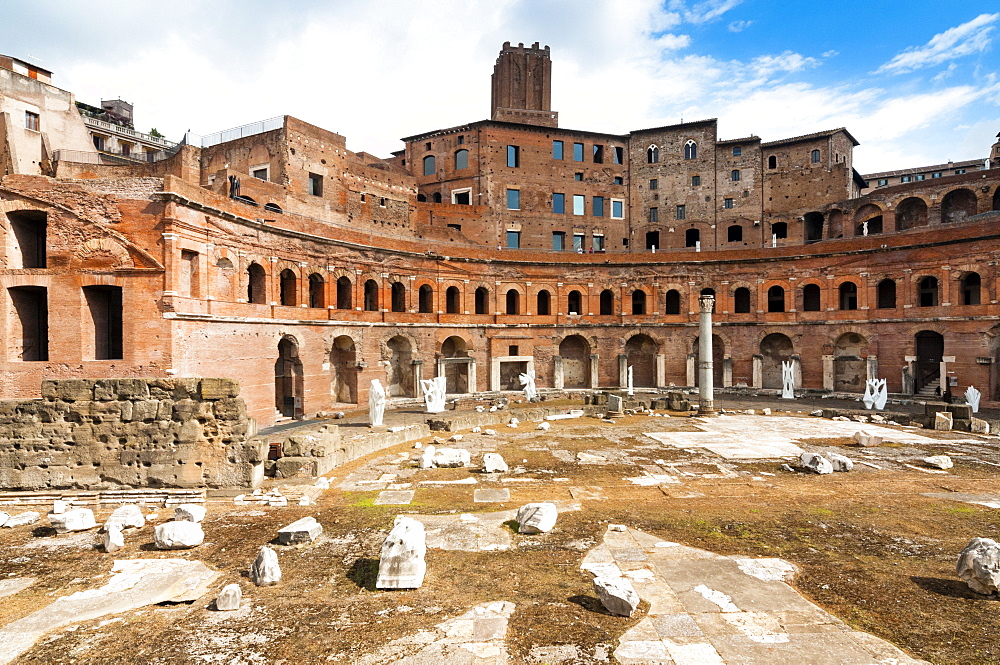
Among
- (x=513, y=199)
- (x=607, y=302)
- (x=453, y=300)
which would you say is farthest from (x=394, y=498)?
(x=513, y=199)

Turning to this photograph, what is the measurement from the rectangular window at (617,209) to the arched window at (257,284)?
1099 inches

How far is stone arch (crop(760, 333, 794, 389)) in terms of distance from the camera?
33.1 meters

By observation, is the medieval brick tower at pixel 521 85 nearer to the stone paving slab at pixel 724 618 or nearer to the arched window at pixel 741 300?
the arched window at pixel 741 300

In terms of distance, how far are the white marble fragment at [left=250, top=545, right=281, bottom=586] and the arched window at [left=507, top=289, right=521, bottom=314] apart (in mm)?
27435

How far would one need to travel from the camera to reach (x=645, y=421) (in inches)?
881

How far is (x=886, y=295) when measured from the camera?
31562 mm

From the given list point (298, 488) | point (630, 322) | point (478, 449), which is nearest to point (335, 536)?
point (298, 488)

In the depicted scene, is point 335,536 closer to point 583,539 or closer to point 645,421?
point 583,539

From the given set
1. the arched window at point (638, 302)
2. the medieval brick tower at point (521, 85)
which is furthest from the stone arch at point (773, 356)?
the medieval brick tower at point (521, 85)

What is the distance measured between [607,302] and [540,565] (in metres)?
29.6

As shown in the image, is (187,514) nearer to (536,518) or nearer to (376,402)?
(536,518)

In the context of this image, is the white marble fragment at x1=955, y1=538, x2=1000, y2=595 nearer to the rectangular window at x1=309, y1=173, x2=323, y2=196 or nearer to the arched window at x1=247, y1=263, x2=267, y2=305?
the arched window at x1=247, y1=263, x2=267, y2=305

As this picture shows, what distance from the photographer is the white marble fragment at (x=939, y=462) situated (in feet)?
45.5

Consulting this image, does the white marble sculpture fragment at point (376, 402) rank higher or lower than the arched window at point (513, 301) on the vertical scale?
lower
